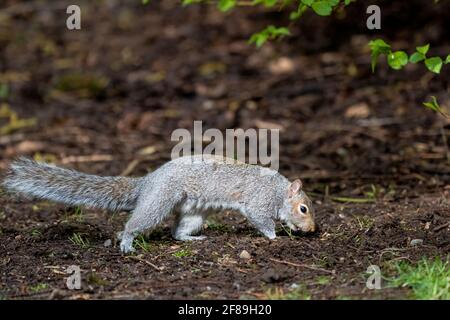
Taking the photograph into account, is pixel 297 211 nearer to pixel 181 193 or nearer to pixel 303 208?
pixel 303 208

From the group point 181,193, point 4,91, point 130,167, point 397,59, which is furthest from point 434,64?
point 4,91

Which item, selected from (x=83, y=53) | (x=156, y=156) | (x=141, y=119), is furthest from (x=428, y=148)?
(x=83, y=53)

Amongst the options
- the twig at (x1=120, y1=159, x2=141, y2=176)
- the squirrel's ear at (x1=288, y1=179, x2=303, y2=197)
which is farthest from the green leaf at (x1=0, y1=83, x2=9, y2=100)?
the squirrel's ear at (x1=288, y1=179, x2=303, y2=197)

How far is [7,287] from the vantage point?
180 inches

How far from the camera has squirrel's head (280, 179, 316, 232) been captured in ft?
17.7

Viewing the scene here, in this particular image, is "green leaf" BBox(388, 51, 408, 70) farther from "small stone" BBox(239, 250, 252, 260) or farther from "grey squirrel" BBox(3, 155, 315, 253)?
"small stone" BBox(239, 250, 252, 260)

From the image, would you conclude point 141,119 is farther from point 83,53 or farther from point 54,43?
point 54,43

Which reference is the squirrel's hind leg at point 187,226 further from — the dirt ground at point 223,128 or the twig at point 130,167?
the twig at point 130,167

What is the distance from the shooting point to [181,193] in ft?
17.5

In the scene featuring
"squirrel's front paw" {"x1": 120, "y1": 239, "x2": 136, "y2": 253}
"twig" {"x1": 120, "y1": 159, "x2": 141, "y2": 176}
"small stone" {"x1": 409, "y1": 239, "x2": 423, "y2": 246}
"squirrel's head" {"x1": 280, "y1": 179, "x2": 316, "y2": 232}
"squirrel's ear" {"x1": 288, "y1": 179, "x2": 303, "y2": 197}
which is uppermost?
"squirrel's ear" {"x1": 288, "y1": 179, "x2": 303, "y2": 197}

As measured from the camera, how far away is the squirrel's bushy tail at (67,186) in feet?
17.6

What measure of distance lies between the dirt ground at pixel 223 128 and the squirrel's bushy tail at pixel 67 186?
0.21 metres

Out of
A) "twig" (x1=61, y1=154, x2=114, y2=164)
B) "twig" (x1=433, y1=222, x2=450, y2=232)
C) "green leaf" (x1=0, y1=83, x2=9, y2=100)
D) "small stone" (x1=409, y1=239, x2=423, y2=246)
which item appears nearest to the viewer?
"small stone" (x1=409, y1=239, x2=423, y2=246)
